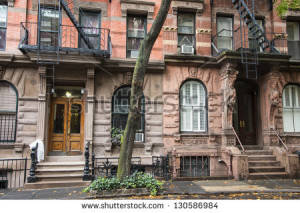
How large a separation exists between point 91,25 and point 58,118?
195 inches

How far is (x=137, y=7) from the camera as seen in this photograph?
12078 millimetres

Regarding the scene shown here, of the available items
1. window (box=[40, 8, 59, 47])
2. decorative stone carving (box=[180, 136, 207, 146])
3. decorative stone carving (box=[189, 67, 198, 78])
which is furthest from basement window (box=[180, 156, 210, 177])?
window (box=[40, 8, 59, 47])

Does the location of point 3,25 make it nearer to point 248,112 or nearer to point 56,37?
point 56,37

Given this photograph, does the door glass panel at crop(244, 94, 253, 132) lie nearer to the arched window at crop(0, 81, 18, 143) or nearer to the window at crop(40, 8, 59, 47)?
the window at crop(40, 8, 59, 47)

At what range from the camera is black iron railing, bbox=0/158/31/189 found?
390 inches

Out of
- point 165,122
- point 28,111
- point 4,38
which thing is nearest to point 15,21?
point 4,38

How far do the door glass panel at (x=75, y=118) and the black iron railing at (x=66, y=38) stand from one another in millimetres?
2929

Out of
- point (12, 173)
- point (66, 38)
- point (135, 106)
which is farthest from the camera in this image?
point (66, 38)

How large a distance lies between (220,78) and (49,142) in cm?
906

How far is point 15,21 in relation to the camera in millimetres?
10938

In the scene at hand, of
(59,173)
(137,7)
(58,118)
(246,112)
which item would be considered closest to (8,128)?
(58,118)

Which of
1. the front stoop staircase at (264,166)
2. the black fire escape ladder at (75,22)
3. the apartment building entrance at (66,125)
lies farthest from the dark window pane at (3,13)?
the front stoop staircase at (264,166)

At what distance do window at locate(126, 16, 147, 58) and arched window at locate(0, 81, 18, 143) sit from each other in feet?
18.8
